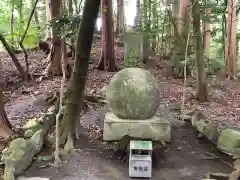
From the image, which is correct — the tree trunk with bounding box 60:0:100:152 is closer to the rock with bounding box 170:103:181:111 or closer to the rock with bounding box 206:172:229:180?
the rock with bounding box 206:172:229:180

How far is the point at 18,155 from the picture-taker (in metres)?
5.23

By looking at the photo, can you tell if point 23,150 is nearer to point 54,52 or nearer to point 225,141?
point 225,141

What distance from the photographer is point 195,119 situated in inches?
309

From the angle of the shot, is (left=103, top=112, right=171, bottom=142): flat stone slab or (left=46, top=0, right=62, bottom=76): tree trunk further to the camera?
(left=46, top=0, right=62, bottom=76): tree trunk

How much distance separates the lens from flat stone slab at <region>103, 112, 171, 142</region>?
6.52m

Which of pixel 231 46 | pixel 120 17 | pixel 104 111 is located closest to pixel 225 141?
pixel 104 111

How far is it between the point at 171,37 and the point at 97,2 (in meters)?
8.87

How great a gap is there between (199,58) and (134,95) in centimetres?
407

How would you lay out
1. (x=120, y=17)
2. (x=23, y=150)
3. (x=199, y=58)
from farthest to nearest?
1. (x=120, y=17)
2. (x=199, y=58)
3. (x=23, y=150)

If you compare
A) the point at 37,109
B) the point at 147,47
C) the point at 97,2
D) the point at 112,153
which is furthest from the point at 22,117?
the point at 147,47

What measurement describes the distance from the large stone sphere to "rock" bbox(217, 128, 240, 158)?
1427 millimetres

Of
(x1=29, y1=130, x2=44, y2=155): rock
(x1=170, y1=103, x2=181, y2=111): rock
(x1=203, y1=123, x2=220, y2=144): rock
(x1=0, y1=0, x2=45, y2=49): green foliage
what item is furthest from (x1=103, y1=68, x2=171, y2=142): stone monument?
(x1=0, y1=0, x2=45, y2=49): green foliage

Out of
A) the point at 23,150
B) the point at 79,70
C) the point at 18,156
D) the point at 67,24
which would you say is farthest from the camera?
the point at 67,24

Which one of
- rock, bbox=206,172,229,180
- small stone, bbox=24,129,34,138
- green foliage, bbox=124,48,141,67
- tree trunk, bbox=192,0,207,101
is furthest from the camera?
green foliage, bbox=124,48,141,67
